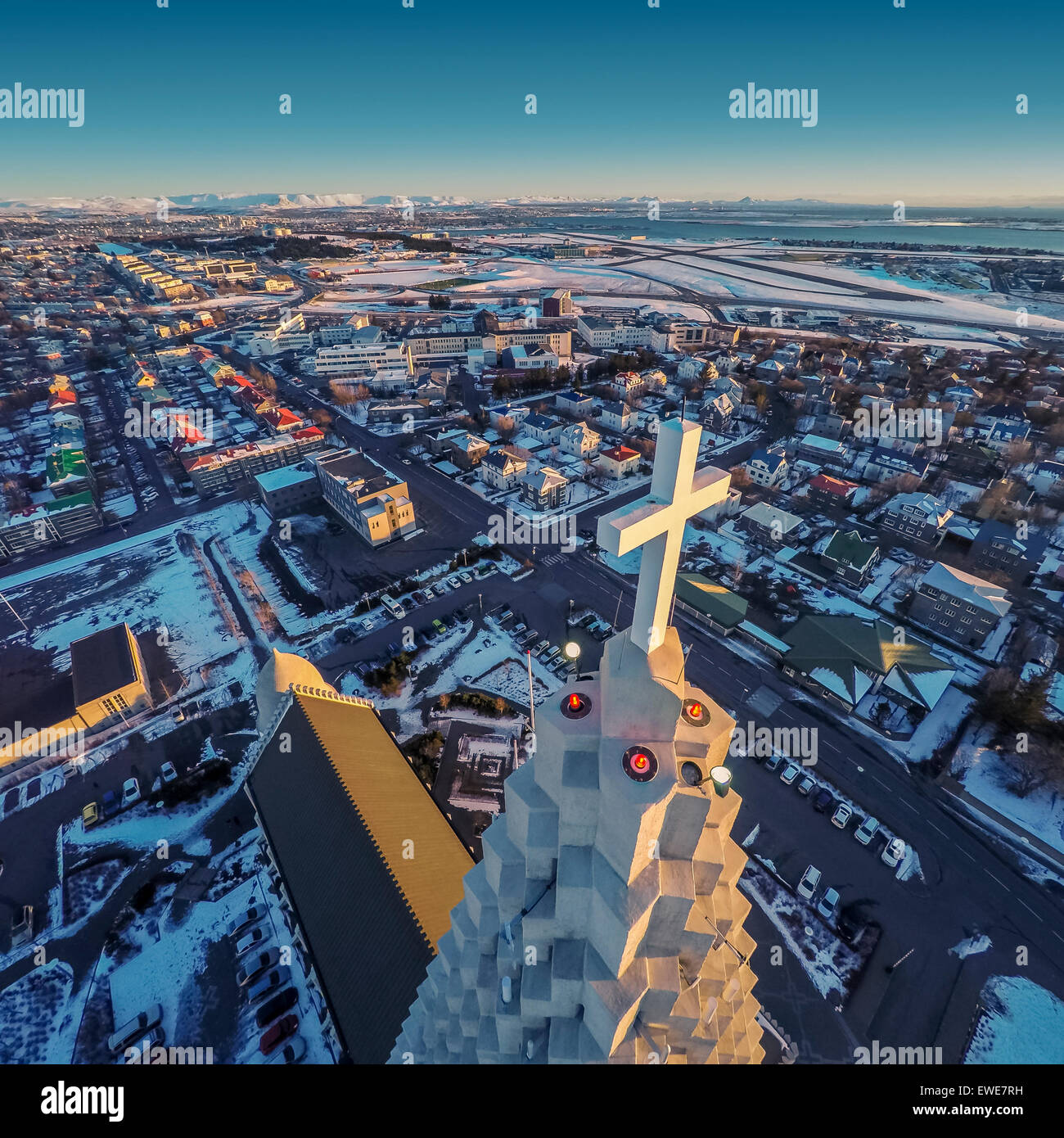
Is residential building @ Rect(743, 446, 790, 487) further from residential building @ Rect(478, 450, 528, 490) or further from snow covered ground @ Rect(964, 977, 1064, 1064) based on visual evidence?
snow covered ground @ Rect(964, 977, 1064, 1064)

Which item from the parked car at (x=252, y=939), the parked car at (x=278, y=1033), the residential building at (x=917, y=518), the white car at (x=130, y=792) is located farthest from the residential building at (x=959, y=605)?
the white car at (x=130, y=792)

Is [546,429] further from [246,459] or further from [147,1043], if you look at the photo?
[147,1043]

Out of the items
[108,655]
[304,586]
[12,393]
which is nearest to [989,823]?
[304,586]

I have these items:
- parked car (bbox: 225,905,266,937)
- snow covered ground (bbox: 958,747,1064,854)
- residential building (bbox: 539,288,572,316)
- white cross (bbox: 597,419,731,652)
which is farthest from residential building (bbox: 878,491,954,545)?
residential building (bbox: 539,288,572,316)

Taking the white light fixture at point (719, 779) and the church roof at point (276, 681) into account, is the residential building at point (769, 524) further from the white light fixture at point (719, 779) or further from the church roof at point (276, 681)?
the white light fixture at point (719, 779)

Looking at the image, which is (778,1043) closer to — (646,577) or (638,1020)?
(638,1020)
